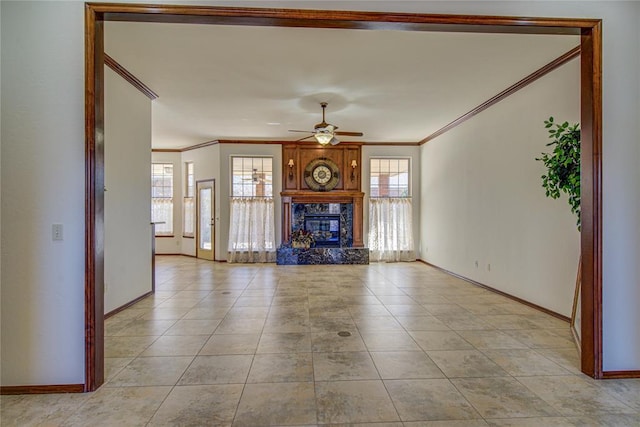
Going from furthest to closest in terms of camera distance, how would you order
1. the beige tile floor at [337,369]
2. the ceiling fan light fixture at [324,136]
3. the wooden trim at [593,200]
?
the ceiling fan light fixture at [324,136] → the wooden trim at [593,200] → the beige tile floor at [337,369]

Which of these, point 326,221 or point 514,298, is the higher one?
point 326,221

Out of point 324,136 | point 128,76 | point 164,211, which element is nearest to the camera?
point 128,76

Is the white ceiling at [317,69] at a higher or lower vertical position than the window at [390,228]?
higher

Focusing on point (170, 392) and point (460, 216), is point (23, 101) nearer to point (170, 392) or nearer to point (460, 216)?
point (170, 392)

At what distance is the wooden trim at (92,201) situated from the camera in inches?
89.0

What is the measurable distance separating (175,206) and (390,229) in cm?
619

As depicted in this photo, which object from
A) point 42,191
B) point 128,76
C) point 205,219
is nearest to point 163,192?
point 205,219

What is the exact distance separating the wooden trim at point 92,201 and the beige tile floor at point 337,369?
301 millimetres

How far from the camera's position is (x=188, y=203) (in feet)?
29.8

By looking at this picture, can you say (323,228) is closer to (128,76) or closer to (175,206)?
(175,206)

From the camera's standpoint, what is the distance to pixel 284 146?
26.6 ft

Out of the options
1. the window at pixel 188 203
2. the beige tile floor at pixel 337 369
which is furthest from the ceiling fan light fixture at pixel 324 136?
the window at pixel 188 203

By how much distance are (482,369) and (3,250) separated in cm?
375

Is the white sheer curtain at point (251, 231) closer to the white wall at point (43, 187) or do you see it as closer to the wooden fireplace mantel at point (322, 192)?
the wooden fireplace mantel at point (322, 192)
